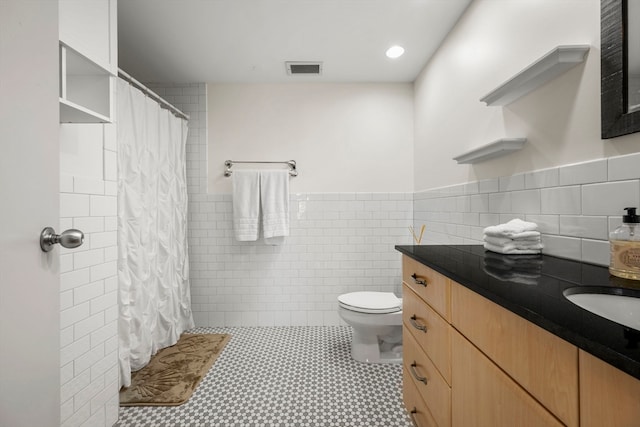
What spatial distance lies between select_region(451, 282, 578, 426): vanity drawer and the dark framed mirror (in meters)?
0.66

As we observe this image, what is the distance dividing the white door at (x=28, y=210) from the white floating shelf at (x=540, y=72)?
1415 mm

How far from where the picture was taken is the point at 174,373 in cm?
186

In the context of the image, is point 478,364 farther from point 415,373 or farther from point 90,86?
point 90,86

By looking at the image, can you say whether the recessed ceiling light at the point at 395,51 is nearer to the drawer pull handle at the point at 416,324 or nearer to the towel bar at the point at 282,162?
the towel bar at the point at 282,162

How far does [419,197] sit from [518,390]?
2.02 metres

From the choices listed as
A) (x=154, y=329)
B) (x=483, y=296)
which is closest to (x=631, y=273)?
(x=483, y=296)

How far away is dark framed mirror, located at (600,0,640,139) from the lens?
31.9 inches

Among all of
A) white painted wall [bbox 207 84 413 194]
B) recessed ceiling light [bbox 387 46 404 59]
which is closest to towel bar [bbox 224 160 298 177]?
white painted wall [bbox 207 84 413 194]

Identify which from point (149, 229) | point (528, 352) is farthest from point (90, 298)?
point (528, 352)

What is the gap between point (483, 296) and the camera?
709 mm

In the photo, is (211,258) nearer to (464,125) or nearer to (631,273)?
(464,125)

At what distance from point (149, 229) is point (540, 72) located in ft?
7.30

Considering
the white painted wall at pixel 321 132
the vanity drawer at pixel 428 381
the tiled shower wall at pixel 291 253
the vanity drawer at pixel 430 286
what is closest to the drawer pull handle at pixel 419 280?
the vanity drawer at pixel 430 286

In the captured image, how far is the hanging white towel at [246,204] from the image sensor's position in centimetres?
251
